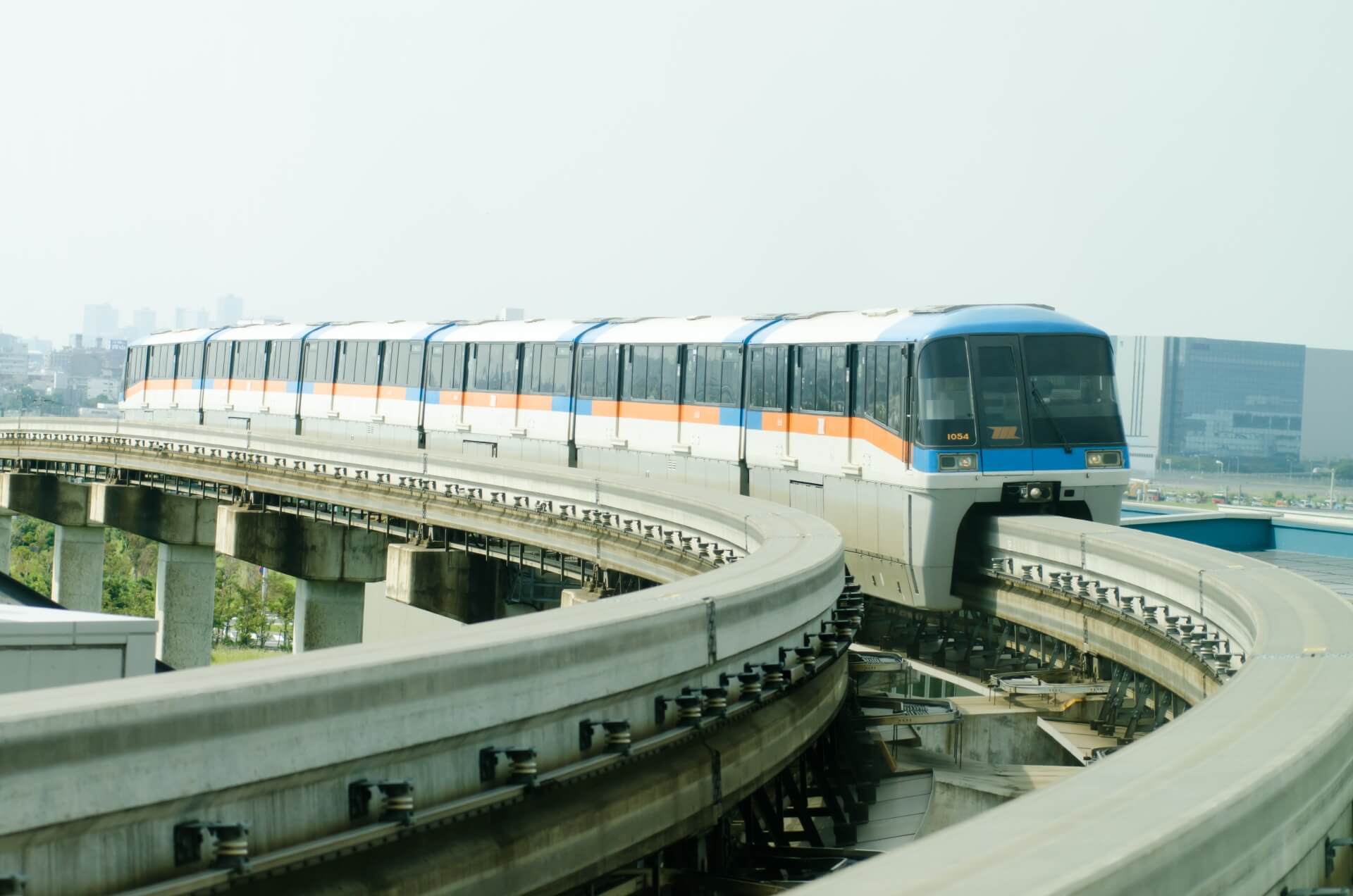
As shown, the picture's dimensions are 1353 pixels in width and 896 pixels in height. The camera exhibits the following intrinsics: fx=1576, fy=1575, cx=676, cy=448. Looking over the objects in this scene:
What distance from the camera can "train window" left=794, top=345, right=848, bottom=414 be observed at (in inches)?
884

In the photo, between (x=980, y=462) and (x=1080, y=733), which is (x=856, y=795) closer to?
(x=1080, y=733)

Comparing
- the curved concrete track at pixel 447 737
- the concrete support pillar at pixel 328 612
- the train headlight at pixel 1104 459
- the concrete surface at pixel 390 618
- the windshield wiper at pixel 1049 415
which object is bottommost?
the concrete surface at pixel 390 618

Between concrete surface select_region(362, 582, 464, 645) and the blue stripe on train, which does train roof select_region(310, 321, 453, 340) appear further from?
the blue stripe on train

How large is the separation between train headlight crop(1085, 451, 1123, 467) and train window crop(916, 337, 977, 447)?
1772mm

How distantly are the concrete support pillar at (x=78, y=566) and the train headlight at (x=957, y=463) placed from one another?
35075 millimetres

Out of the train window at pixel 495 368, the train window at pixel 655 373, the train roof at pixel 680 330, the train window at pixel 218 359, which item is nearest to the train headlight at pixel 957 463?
the train roof at pixel 680 330

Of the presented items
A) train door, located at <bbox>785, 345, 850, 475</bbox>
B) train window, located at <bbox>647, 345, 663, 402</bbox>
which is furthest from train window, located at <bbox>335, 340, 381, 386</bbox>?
train door, located at <bbox>785, 345, 850, 475</bbox>

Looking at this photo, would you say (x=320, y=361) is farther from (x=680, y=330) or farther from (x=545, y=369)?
(x=680, y=330)

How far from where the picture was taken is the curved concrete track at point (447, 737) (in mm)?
6508

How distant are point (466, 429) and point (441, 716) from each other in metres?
28.9

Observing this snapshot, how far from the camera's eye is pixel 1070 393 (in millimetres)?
20594

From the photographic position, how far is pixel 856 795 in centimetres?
1388

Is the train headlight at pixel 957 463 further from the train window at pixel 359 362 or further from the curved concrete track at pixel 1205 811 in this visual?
the train window at pixel 359 362

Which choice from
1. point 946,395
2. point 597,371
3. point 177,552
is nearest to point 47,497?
point 177,552
